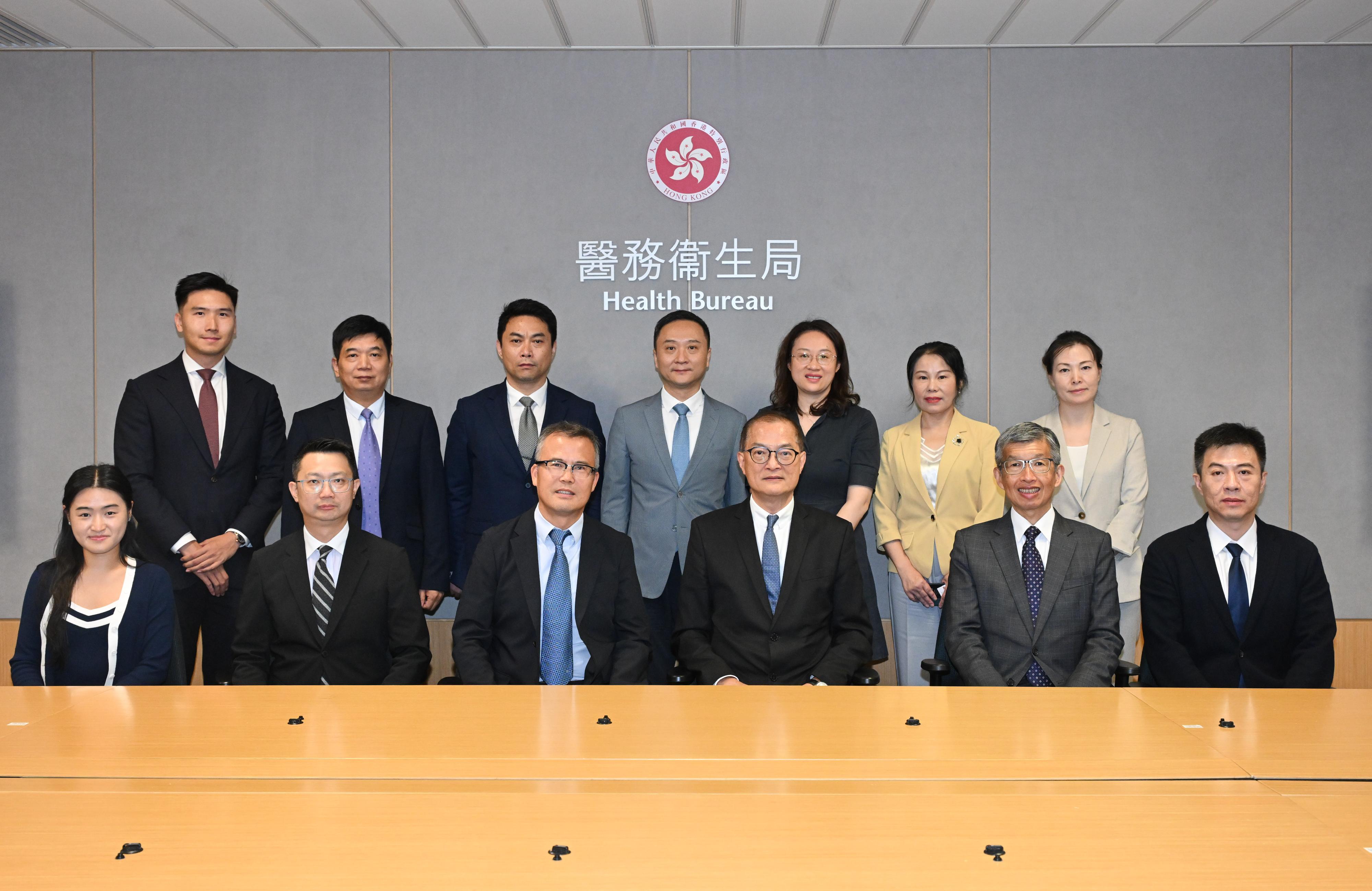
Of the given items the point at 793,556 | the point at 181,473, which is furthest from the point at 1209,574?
the point at 181,473

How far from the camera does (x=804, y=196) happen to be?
477 cm

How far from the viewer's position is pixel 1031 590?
114 inches

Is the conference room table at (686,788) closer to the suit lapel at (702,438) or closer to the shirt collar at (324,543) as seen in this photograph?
the shirt collar at (324,543)

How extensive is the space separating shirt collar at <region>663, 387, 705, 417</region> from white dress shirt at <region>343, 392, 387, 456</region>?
622 mm

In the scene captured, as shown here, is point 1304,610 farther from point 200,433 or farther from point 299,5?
point 299,5

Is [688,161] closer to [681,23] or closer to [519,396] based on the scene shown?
[681,23]

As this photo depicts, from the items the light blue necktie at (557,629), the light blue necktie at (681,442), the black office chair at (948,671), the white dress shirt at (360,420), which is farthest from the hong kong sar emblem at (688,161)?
the black office chair at (948,671)

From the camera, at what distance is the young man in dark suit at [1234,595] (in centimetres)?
285

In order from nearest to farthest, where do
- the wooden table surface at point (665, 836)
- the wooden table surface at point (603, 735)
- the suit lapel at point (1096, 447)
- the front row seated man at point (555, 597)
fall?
the wooden table surface at point (665, 836), the wooden table surface at point (603, 735), the front row seated man at point (555, 597), the suit lapel at point (1096, 447)

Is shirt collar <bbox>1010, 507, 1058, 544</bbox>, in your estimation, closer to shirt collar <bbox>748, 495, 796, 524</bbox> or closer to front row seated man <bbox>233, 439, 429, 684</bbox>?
shirt collar <bbox>748, 495, 796, 524</bbox>

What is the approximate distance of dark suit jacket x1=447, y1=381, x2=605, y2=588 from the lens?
3.89m

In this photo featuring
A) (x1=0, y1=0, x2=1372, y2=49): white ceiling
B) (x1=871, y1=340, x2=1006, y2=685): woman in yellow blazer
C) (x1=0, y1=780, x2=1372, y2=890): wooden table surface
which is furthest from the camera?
(x1=0, y1=0, x2=1372, y2=49): white ceiling

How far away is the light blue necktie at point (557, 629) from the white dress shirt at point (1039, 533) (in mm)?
1371

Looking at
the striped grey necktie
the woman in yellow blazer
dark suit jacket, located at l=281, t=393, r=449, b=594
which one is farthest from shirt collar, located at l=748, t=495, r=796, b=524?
dark suit jacket, located at l=281, t=393, r=449, b=594
